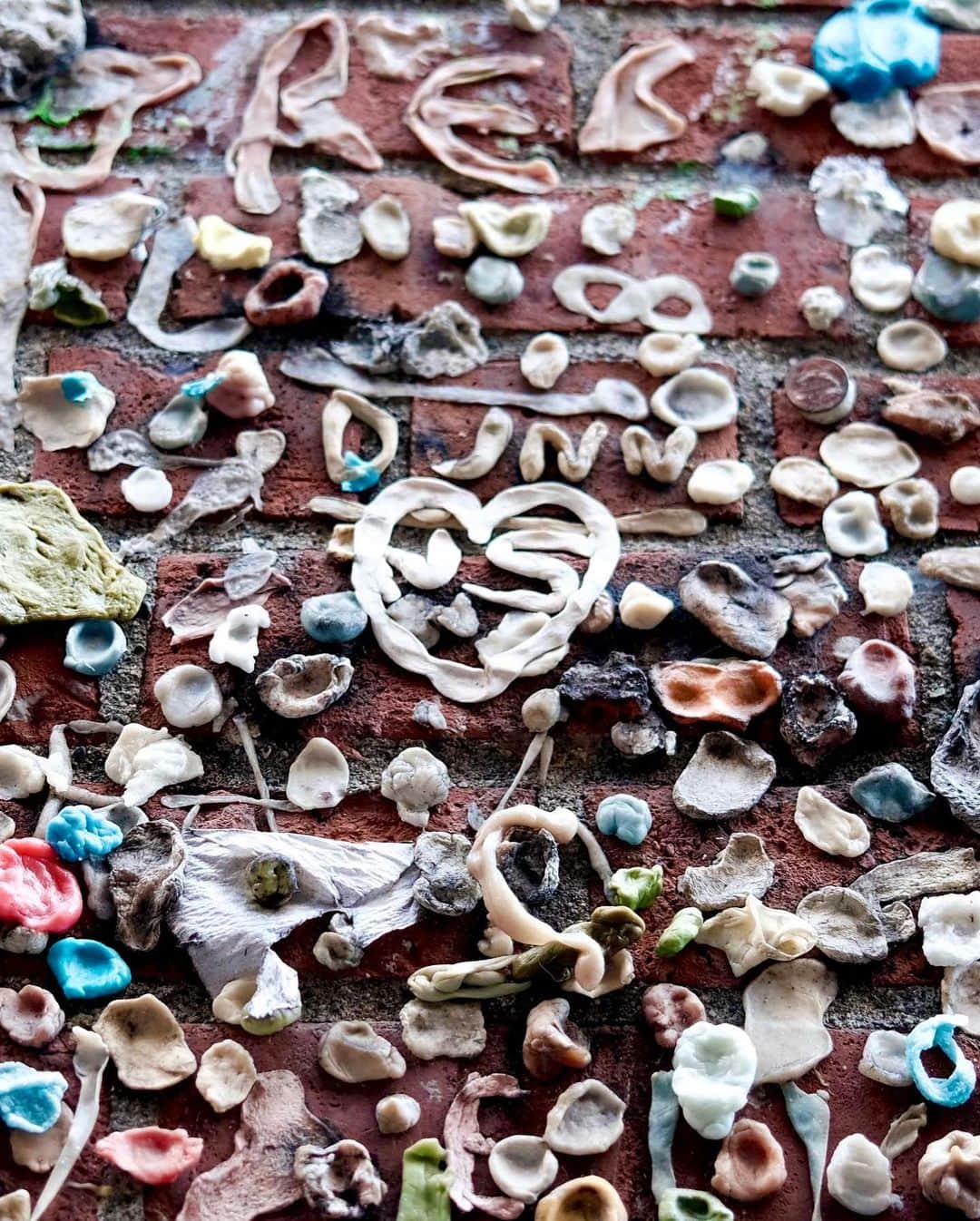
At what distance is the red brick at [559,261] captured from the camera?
101cm

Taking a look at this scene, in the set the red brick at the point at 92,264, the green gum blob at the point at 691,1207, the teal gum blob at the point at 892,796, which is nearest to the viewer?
the green gum blob at the point at 691,1207

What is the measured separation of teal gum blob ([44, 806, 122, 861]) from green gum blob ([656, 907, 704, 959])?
1.03ft

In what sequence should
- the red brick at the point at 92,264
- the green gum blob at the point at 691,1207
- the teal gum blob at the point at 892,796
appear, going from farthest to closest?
the red brick at the point at 92,264 < the teal gum blob at the point at 892,796 < the green gum blob at the point at 691,1207

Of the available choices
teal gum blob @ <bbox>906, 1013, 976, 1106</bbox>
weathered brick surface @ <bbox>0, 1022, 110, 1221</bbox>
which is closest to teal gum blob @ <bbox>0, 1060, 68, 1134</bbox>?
weathered brick surface @ <bbox>0, 1022, 110, 1221</bbox>

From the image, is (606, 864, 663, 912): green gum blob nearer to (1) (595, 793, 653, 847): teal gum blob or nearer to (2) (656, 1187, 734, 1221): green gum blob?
(1) (595, 793, 653, 847): teal gum blob

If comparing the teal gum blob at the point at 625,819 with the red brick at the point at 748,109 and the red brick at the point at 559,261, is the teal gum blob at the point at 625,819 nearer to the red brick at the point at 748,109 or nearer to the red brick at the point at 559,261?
the red brick at the point at 559,261

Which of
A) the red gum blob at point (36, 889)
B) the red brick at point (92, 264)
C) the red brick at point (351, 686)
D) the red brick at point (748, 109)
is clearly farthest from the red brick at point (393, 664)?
the red brick at point (748, 109)

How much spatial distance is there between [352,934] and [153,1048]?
121 millimetres

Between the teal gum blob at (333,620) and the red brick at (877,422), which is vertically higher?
the red brick at (877,422)

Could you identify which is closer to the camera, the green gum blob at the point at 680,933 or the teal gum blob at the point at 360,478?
the green gum blob at the point at 680,933

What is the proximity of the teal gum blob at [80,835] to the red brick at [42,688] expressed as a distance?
0.06 metres

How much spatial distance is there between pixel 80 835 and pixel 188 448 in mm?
273

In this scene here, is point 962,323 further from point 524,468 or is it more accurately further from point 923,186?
point 524,468

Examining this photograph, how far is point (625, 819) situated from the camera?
84 centimetres
